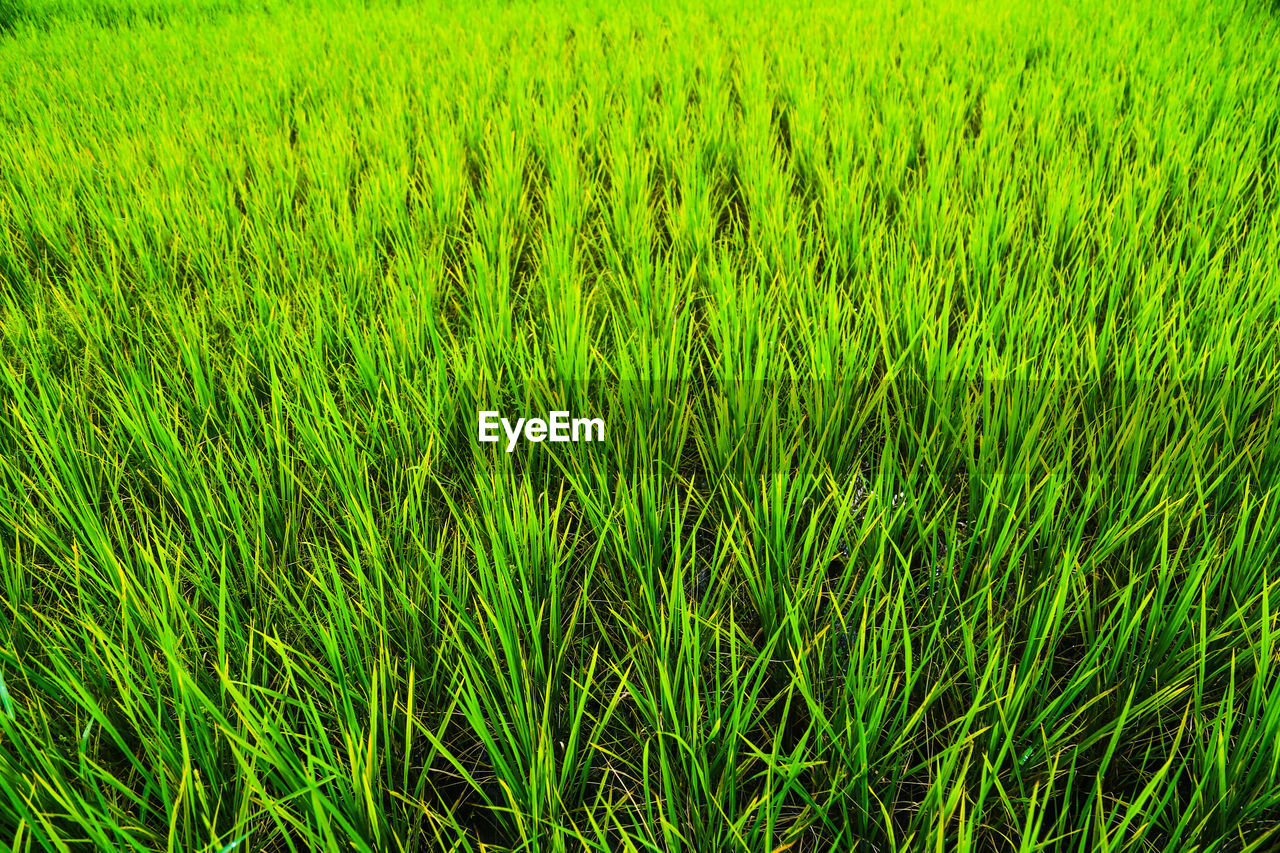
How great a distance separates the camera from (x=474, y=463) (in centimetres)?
88

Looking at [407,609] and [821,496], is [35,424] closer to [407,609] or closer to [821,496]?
[407,609]

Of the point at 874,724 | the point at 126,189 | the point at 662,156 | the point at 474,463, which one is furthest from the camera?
the point at 662,156

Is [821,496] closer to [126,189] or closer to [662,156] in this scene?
[662,156]

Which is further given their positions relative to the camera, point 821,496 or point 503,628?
point 821,496

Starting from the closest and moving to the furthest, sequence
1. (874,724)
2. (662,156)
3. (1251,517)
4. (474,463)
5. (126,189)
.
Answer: (874,724) → (1251,517) → (474,463) → (126,189) → (662,156)

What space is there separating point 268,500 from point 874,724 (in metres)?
0.72

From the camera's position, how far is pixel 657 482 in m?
0.86

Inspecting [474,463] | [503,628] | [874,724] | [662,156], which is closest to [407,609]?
[503,628]

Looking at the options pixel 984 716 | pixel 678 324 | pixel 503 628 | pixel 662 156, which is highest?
pixel 662 156

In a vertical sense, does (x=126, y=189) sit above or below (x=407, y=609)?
above

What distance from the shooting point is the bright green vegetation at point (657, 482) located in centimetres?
56

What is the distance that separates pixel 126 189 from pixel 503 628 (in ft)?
5.56

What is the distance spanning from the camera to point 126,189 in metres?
1.64

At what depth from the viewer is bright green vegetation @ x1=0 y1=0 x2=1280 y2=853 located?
1.85ft
